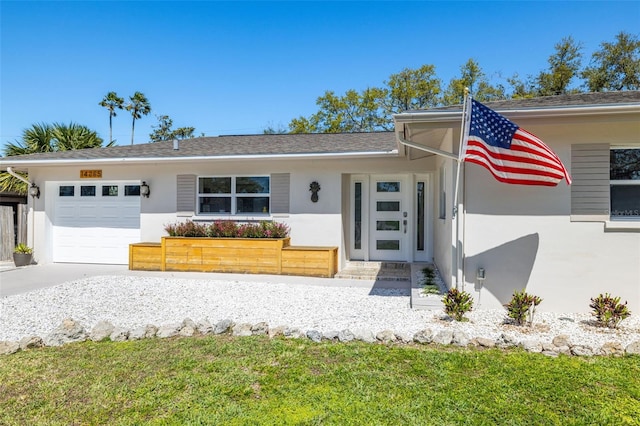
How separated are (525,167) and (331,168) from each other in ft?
15.8

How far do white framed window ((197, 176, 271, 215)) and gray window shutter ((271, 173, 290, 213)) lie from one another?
156mm

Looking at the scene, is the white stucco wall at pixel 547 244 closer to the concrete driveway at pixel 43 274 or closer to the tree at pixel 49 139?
the concrete driveway at pixel 43 274

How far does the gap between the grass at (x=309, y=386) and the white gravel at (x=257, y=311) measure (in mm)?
876

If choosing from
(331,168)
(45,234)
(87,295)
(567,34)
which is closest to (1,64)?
(45,234)

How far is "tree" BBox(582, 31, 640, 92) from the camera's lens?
19312 mm

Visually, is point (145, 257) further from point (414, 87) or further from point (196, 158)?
point (414, 87)

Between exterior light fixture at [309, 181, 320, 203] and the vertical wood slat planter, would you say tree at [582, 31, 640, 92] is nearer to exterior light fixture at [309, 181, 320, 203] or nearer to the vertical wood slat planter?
exterior light fixture at [309, 181, 320, 203]

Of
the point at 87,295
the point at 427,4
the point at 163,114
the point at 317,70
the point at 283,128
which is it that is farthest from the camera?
the point at 163,114

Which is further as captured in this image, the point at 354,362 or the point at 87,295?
the point at 87,295

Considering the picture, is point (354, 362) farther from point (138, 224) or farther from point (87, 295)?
point (138, 224)

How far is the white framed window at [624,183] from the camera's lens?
5.24 meters

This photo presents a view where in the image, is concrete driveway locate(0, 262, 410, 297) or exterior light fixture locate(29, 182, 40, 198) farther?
exterior light fixture locate(29, 182, 40, 198)

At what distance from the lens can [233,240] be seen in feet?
28.2

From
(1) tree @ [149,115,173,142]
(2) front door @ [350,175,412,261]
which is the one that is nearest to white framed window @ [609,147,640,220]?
(2) front door @ [350,175,412,261]
